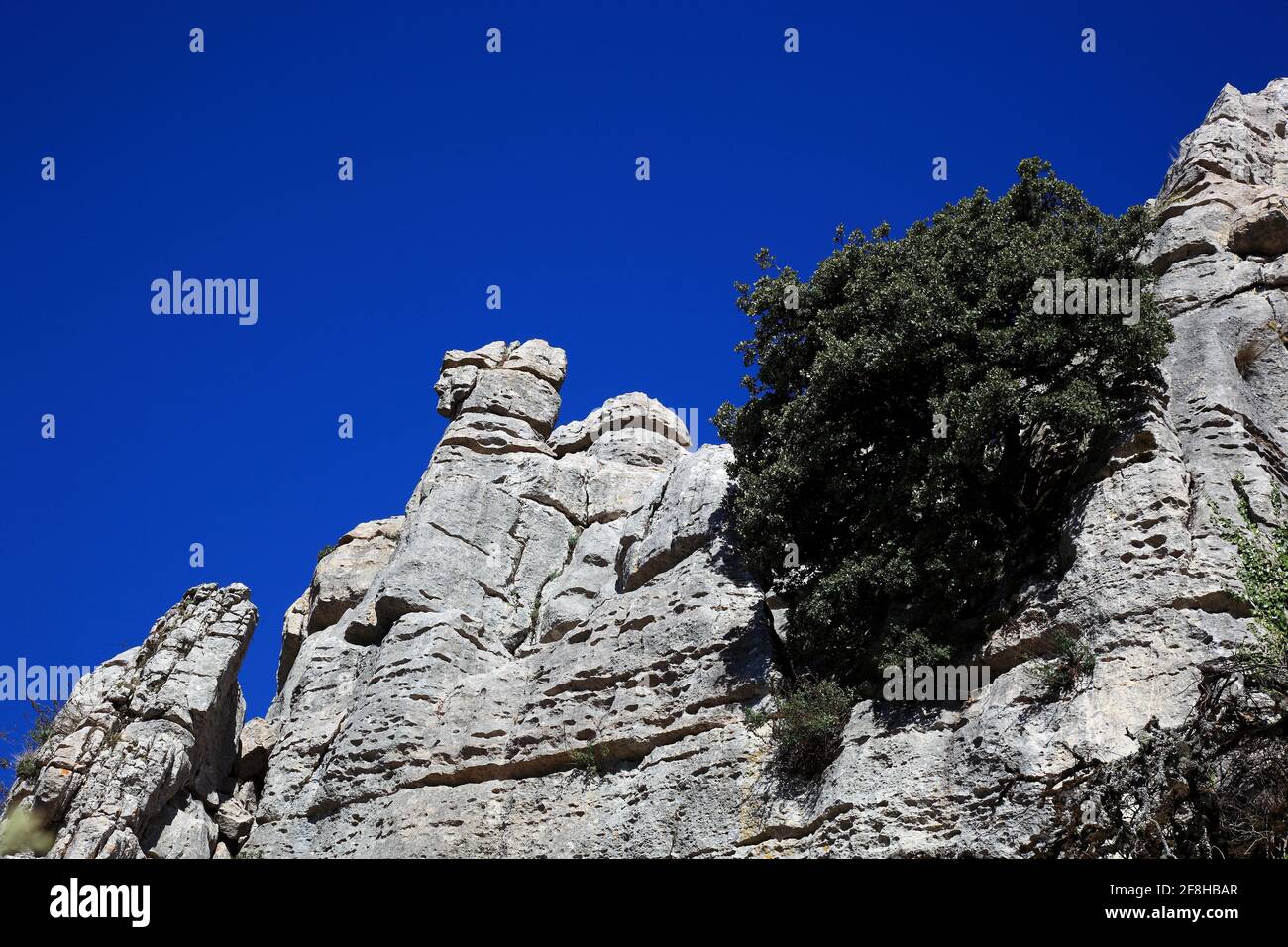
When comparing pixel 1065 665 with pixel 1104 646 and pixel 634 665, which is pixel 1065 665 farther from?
pixel 634 665

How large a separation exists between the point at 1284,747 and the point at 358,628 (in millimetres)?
24764

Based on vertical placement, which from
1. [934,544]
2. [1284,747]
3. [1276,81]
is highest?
[1276,81]

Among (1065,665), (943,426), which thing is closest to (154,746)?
(943,426)

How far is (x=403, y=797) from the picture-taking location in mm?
29234

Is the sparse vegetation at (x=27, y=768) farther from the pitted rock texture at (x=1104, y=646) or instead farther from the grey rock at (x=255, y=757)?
the pitted rock texture at (x=1104, y=646)

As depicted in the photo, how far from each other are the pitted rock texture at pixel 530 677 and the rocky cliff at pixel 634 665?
0.08m

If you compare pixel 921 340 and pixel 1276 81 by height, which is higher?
pixel 1276 81

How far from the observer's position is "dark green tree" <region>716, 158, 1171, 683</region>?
24.0 m

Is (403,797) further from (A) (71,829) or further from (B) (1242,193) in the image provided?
(B) (1242,193)

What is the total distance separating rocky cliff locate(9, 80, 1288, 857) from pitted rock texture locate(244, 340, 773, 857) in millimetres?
78

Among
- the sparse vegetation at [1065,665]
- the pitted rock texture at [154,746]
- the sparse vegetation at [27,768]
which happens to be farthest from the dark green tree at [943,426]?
the sparse vegetation at [27,768]

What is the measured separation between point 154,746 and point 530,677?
9735mm

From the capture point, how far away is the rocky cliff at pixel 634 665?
70.2 ft
